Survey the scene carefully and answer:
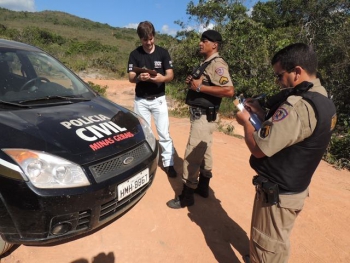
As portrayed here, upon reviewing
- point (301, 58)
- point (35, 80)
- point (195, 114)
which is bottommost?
point (195, 114)

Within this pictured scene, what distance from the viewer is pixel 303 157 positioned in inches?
61.3

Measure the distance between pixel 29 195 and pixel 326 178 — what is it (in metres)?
3.91

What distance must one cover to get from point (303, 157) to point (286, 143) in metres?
0.17

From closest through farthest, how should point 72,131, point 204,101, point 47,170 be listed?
point 47,170
point 72,131
point 204,101

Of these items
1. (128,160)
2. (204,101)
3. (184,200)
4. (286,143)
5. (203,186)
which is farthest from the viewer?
(203,186)

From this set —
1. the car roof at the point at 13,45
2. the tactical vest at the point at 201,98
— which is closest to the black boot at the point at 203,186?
the tactical vest at the point at 201,98

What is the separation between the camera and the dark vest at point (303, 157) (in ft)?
4.84

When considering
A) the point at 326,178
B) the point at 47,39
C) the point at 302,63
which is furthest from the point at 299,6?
the point at 47,39

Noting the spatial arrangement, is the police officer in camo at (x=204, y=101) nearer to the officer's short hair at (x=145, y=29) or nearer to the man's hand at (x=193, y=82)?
the man's hand at (x=193, y=82)

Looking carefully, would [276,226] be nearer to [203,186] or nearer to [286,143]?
[286,143]

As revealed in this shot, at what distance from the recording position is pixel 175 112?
734 centimetres

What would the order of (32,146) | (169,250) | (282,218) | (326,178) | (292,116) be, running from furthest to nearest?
(326,178)
(169,250)
(32,146)
(282,218)
(292,116)

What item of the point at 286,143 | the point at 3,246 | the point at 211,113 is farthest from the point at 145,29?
the point at 3,246

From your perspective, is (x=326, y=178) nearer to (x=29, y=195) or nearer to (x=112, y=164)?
(x=112, y=164)
